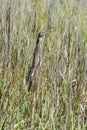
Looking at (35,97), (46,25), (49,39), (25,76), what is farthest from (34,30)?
(35,97)

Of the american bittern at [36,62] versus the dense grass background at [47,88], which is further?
the american bittern at [36,62]

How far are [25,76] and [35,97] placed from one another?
0.20 m

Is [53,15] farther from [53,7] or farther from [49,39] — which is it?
[49,39]

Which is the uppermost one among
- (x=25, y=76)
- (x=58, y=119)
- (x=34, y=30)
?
(x=34, y=30)

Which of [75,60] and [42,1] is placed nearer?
[75,60]

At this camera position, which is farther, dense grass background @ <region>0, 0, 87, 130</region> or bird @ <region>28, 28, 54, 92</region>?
bird @ <region>28, 28, 54, 92</region>

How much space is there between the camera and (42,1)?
2758 millimetres

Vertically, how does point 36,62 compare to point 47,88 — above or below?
above

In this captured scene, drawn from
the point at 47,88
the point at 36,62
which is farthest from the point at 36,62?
the point at 47,88

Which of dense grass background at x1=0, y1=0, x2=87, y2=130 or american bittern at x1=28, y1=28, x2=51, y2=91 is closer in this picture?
dense grass background at x1=0, y1=0, x2=87, y2=130

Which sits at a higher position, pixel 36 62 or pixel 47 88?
pixel 36 62

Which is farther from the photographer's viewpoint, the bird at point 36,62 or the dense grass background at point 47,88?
the bird at point 36,62

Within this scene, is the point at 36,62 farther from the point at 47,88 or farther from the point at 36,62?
the point at 47,88

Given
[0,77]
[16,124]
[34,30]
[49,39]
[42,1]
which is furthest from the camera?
[42,1]
